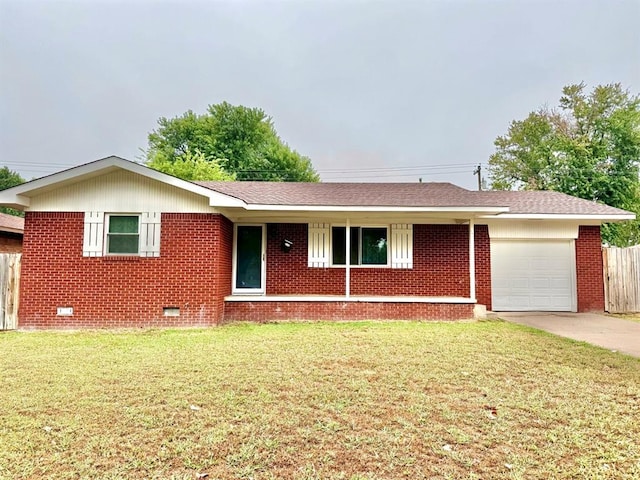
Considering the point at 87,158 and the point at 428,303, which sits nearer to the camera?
the point at 428,303

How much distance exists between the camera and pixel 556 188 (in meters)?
21.9

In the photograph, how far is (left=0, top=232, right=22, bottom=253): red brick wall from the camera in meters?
13.0

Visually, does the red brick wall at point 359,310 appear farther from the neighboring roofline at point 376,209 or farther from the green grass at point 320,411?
the green grass at point 320,411

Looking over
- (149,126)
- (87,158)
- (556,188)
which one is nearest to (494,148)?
(556,188)

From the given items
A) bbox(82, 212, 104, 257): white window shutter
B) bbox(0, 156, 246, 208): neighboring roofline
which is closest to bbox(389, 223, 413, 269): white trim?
bbox(0, 156, 246, 208): neighboring roofline

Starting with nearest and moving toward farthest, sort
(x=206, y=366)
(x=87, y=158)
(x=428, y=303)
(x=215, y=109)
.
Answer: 1. (x=206, y=366)
2. (x=428, y=303)
3. (x=215, y=109)
4. (x=87, y=158)

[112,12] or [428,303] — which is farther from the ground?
[112,12]

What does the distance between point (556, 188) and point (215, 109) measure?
3062 cm

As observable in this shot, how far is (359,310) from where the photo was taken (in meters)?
8.78

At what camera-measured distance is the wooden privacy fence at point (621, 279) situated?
10.2 m

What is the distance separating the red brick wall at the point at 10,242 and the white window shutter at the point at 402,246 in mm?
13730

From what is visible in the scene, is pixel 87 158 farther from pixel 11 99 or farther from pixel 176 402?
pixel 176 402

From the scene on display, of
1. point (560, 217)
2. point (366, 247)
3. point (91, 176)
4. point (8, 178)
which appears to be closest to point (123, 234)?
point (91, 176)

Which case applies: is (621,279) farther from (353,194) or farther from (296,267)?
(296,267)
